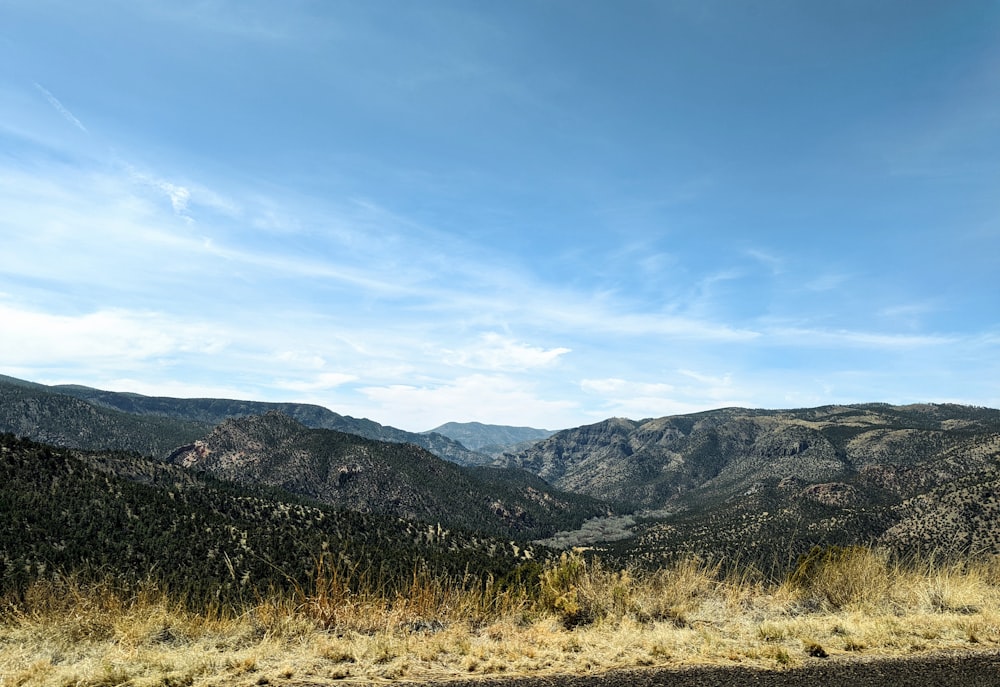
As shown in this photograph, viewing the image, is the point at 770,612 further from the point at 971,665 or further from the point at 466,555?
the point at 466,555

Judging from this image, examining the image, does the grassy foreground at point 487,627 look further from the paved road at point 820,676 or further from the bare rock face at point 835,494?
the bare rock face at point 835,494

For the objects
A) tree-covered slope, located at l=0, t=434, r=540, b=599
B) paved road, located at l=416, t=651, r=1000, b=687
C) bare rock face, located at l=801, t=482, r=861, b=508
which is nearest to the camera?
paved road, located at l=416, t=651, r=1000, b=687

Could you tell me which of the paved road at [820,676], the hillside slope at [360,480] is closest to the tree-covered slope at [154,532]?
the paved road at [820,676]

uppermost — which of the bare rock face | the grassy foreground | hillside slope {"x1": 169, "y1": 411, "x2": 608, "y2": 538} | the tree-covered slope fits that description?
the grassy foreground

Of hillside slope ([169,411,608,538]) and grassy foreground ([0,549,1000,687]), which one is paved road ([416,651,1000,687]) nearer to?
grassy foreground ([0,549,1000,687])

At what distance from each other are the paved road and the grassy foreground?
15.9 inches

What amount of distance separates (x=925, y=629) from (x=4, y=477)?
2762 inches

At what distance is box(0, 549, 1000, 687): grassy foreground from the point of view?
615 cm

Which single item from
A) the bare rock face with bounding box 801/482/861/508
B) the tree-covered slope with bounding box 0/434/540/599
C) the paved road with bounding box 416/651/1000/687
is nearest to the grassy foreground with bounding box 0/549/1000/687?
the paved road with bounding box 416/651/1000/687

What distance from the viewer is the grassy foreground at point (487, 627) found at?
20.2 ft

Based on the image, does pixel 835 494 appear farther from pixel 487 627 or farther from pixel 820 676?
pixel 487 627

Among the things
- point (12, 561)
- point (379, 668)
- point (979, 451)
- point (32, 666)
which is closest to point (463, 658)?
point (379, 668)

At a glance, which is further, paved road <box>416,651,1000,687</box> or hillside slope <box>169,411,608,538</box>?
hillside slope <box>169,411,608,538</box>

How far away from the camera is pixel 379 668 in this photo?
20.4 ft
